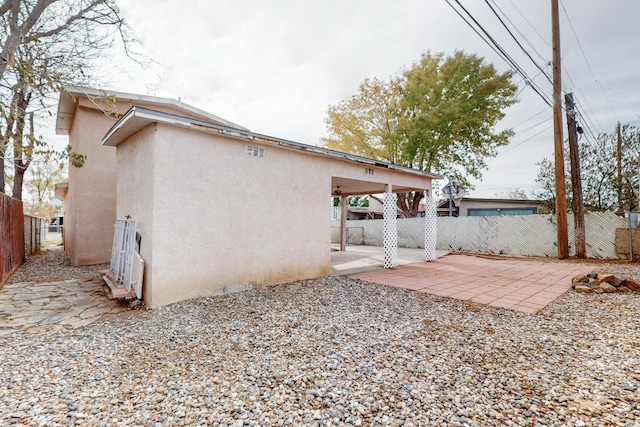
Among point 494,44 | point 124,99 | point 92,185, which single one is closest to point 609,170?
point 494,44

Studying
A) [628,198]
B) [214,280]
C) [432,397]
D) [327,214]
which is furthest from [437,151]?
[432,397]

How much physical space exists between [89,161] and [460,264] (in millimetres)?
11475

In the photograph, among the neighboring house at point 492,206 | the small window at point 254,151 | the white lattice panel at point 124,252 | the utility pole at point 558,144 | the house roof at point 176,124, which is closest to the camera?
the house roof at point 176,124

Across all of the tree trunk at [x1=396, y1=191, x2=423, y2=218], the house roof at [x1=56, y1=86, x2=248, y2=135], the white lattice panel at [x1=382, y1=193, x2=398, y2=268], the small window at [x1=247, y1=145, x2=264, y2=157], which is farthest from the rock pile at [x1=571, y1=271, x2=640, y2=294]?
the tree trunk at [x1=396, y1=191, x2=423, y2=218]

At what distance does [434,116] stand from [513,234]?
6487mm

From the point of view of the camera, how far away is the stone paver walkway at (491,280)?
5.03m

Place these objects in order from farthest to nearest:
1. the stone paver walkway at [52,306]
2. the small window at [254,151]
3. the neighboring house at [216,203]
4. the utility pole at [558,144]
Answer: the utility pole at [558,144] → the small window at [254,151] → the neighboring house at [216,203] → the stone paver walkway at [52,306]

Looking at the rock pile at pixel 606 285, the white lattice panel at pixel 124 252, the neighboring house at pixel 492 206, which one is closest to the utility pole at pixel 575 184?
the rock pile at pixel 606 285

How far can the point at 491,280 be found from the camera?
6.61 metres

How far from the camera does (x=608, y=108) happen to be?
37.9 ft

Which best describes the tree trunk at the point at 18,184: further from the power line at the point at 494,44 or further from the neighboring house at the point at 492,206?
the neighboring house at the point at 492,206

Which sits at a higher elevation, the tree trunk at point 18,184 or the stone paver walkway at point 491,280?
the tree trunk at point 18,184

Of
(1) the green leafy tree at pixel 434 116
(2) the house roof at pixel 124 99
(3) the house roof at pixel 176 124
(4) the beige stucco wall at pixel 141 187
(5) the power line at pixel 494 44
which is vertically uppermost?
(1) the green leafy tree at pixel 434 116

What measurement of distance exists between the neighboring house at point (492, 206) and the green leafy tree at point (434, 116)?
5229 millimetres
